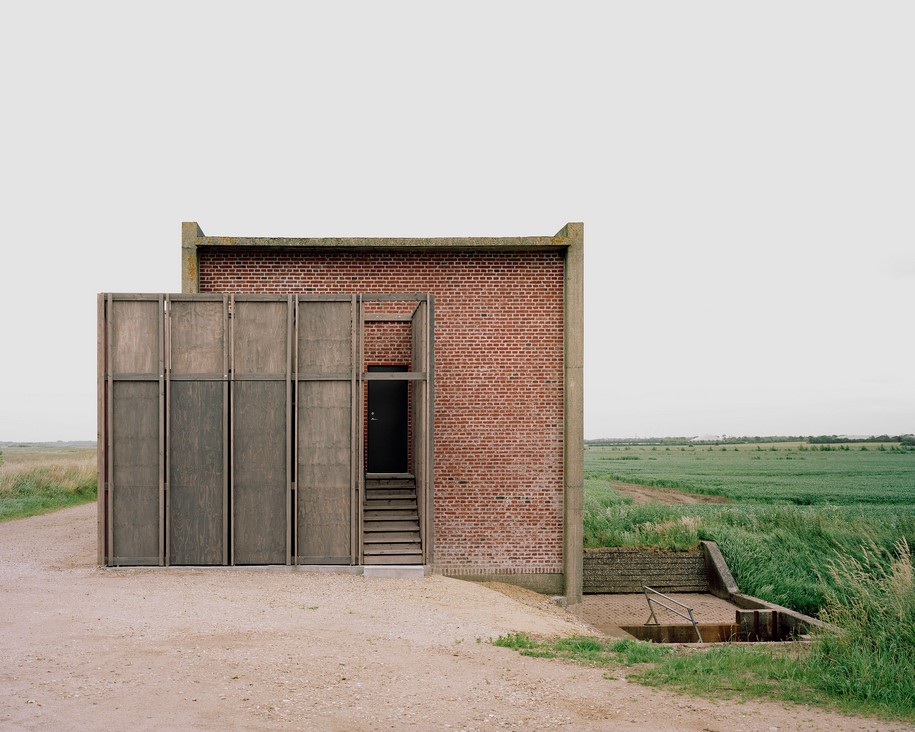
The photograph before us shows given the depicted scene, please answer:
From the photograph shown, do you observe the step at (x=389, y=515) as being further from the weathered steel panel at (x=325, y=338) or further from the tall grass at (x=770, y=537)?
the tall grass at (x=770, y=537)

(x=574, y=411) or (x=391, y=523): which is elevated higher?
(x=574, y=411)

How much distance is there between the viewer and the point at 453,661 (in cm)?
747

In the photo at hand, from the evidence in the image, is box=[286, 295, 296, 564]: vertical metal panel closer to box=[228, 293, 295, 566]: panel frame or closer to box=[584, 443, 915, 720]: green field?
box=[228, 293, 295, 566]: panel frame

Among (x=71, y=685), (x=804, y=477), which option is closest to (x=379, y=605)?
(x=71, y=685)

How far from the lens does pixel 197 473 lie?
11.7m

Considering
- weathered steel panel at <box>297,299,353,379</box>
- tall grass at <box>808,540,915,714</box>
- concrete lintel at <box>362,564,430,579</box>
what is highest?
weathered steel panel at <box>297,299,353,379</box>

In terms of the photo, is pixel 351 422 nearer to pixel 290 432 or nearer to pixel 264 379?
pixel 290 432

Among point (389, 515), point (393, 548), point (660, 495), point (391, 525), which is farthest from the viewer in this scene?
point (660, 495)

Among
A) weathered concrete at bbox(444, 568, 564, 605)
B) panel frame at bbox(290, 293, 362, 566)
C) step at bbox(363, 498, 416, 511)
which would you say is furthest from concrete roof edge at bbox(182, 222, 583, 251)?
weathered concrete at bbox(444, 568, 564, 605)

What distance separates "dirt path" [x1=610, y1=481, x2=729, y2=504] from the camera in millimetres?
36312

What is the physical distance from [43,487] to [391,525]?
1940 cm

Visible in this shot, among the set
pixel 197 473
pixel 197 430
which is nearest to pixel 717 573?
pixel 197 473

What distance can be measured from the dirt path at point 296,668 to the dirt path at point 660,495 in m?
27.3

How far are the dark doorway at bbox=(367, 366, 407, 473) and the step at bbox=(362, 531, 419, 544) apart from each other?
1.71 m
